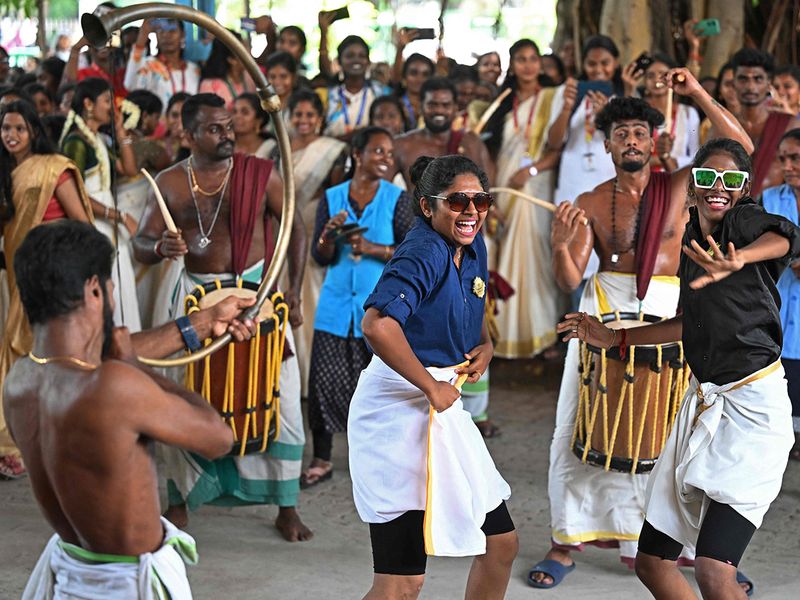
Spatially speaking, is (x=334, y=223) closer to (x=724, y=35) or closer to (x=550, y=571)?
(x=550, y=571)

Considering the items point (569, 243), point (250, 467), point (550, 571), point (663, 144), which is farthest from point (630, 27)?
point (550, 571)

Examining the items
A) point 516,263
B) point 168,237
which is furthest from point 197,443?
point 516,263

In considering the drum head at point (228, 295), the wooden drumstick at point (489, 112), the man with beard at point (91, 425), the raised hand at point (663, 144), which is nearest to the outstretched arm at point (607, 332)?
the drum head at point (228, 295)

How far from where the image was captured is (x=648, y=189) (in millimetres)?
5062

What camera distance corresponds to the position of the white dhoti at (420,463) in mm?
3791

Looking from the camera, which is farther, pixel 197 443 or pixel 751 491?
pixel 751 491

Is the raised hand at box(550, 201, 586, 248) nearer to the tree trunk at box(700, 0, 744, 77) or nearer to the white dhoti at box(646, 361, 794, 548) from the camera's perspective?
the white dhoti at box(646, 361, 794, 548)

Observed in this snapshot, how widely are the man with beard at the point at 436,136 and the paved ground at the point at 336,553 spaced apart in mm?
2020

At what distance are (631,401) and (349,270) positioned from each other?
77.3 inches

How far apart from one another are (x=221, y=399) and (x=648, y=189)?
2.07 m

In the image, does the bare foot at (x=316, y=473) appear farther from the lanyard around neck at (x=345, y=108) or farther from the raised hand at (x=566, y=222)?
the lanyard around neck at (x=345, y=108)

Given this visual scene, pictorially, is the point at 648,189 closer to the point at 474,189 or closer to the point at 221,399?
the point at 474,189

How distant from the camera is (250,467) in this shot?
5.59m

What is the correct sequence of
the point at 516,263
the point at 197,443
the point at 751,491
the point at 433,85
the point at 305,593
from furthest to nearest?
the point at 516,263 < the point at 433,85 < the point at 305,593 < the point at 751,491 < the point at 197,443
